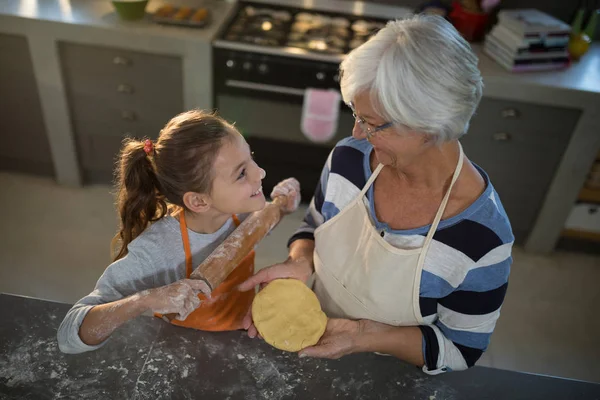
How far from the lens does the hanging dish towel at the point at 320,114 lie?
2520 millimetres

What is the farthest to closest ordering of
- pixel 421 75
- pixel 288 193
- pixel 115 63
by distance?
pixel 115 63
pixel 288 193
pixel 421 75

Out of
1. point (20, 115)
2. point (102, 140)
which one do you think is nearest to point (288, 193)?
point (102, 140)

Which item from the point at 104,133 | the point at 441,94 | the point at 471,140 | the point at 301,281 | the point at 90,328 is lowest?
the point at 104,133

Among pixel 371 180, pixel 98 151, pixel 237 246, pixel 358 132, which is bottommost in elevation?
pixel 98 151

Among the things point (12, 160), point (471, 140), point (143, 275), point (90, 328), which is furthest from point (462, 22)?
point (12, 160)

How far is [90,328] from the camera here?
3.38 feet

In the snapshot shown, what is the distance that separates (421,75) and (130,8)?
6.35 feet

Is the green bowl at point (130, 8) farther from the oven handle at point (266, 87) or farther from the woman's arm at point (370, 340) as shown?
the woman's arm at point (370, 340)

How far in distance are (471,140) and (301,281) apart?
5.29ft

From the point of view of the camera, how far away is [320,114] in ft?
8.55

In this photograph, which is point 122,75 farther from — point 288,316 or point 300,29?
point 288,316

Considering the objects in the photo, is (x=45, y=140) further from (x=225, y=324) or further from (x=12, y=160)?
(x=225, y=324)

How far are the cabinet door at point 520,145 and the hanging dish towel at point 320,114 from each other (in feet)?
2.20

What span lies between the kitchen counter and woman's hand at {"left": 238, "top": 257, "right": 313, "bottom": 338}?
56.5 inches
